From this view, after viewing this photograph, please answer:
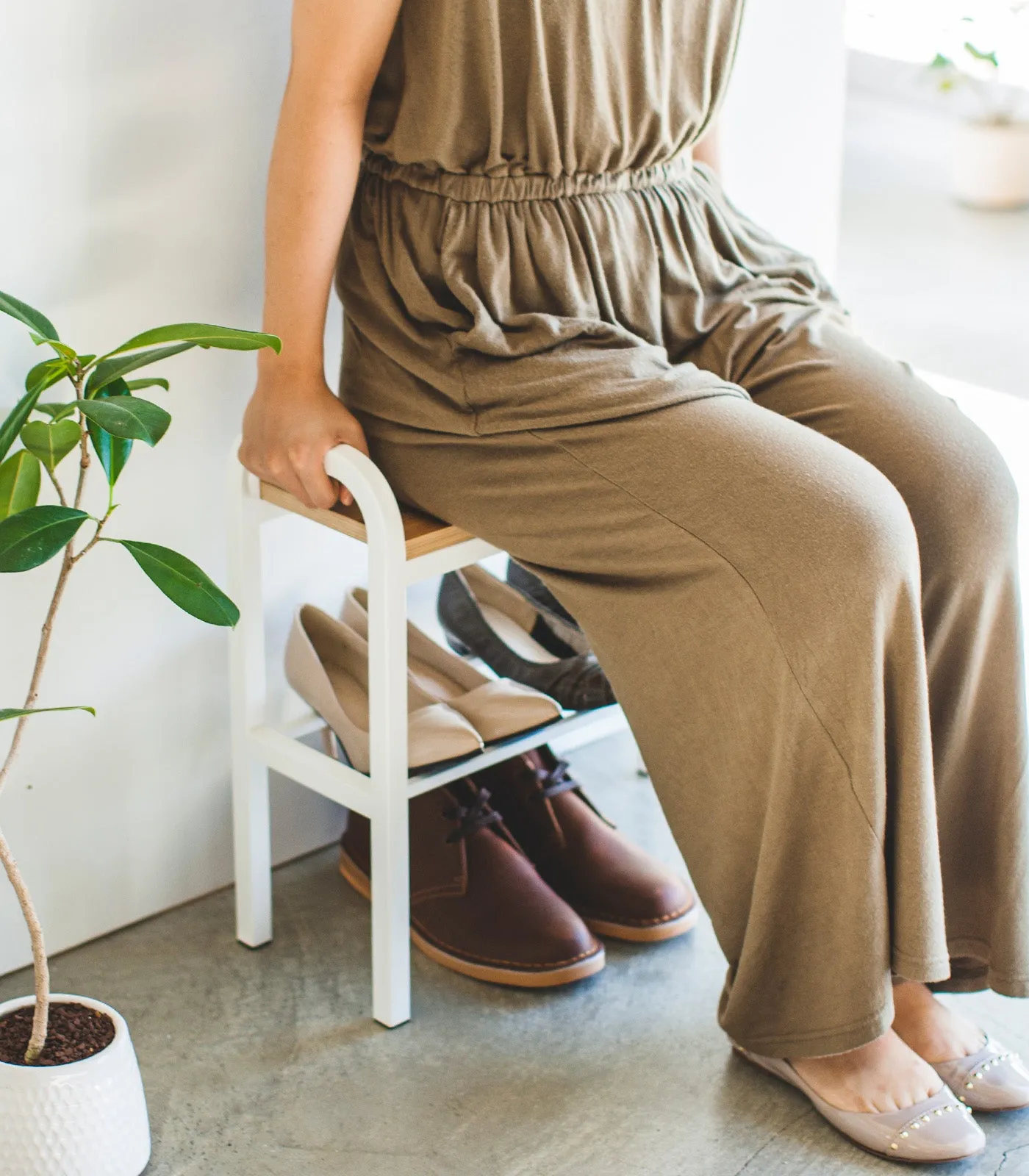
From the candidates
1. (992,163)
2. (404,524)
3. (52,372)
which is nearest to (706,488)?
(404,524)

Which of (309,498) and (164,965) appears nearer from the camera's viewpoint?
(309,498)

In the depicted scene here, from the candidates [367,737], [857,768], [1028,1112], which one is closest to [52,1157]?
[367,737]

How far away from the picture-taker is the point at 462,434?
135cm

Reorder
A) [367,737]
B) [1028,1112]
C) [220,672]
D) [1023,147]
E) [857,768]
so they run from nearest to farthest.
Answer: [857,768]
[1028,1112]
[367,737]
[220,672]
[1023,147]

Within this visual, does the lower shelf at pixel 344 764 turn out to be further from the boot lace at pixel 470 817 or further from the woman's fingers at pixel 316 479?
the woman's fingers at pixel 316 479

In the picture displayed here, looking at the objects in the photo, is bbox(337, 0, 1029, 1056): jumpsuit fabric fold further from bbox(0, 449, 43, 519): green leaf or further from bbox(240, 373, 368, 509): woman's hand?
bbox(0, 449, 43, 519): green leaf

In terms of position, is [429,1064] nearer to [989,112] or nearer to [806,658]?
[806,658]

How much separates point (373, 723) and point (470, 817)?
236 millimetres

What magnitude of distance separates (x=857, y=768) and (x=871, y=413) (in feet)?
1.24

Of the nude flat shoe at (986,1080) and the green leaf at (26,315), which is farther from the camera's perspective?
the nude flat shoe at (986,1080)

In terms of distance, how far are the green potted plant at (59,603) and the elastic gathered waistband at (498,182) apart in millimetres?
274

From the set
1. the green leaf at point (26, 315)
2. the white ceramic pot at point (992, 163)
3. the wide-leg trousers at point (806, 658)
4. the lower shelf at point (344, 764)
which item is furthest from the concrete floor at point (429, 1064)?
the white ceramic pot at point (992, 163)

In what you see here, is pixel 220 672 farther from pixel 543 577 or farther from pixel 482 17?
pixel 482 17

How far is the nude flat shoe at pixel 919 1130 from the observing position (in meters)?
1.28
